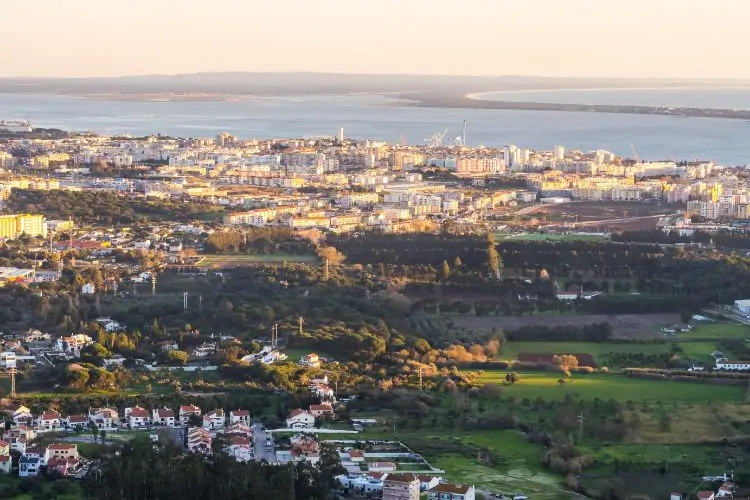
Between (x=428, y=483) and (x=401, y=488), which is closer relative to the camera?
(x=401, y=488)

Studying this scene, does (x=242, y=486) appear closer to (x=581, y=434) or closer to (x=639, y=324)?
(x=581, y=434)

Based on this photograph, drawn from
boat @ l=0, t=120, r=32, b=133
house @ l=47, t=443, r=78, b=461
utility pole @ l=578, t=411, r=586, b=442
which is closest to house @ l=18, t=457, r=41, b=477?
house @ l=47, t=443, r=78, b=461

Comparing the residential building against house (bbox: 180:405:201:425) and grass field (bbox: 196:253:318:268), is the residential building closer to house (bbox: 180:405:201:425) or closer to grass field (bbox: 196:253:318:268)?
house (bbox: 180:405:201:425)

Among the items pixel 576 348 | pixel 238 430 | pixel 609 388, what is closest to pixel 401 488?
pixel 238 430

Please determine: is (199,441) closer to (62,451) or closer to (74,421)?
(62,451)

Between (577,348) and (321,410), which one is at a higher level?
(321,410)

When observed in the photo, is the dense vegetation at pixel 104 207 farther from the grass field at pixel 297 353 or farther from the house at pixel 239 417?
the house at pixel 239 417

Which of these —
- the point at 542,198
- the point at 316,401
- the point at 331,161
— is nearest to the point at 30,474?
the point at 316,401
